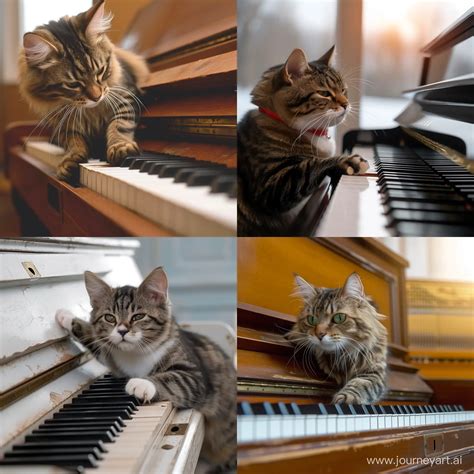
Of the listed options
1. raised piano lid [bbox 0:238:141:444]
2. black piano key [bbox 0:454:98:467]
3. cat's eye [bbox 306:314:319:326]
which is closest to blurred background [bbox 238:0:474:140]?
cat's eye [bbox 306:314:319:326]

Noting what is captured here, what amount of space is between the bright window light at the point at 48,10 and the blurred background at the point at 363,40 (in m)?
0.45

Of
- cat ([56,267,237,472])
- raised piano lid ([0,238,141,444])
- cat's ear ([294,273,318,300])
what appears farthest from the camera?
cat's ear ([294,273,318,300])

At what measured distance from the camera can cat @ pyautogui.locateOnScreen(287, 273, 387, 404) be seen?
1.88 meters

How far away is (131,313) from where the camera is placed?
72.4 inches

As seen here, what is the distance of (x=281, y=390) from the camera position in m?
1.85

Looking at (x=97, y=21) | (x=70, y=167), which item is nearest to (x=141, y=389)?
(x=70, y=167)

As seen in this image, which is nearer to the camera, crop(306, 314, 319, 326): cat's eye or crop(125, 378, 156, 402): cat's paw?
crop(125, 378, 156, 402): cat's paw

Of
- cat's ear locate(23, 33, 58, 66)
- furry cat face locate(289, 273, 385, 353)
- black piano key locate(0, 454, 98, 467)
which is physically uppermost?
cat's ear locate(23, 33, 58, 66)

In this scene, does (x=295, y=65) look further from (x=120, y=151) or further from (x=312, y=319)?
(x=312, y=319)

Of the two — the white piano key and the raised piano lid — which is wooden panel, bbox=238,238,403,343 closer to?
the white piano key

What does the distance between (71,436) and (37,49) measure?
1.06m

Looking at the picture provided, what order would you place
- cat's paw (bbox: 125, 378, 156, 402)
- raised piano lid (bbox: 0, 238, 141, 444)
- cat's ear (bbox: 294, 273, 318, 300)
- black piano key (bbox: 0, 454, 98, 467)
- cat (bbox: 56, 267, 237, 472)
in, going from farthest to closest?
cat's ear (bbox: 294, 273, 318, 300), cat (bbox: 56, 267, 237, 472), cat's paw (bbox: 125, 378, 156, 402), raised piano lid (bbox: 0, 238, 141, 444), black piano key (bbox: 0, 454, 98, 467)

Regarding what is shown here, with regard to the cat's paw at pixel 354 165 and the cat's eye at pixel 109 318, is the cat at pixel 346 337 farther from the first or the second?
the cat's eye at pixel 109 318

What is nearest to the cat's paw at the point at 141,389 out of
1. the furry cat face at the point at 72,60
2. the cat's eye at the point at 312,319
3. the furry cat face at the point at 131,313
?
the furry cat face at the point at 131,313
